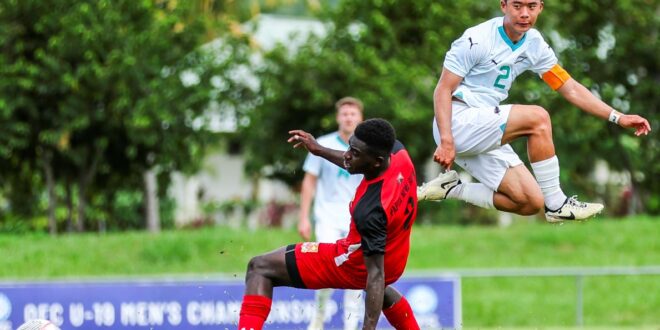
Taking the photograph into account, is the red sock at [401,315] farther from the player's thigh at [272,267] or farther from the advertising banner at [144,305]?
the advertising banner at [144,305]

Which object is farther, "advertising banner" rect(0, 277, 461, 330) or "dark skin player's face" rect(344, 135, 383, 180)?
"advertising banner" rect(0, 277, 461, 330)

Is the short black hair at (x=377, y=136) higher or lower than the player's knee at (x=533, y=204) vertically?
higher

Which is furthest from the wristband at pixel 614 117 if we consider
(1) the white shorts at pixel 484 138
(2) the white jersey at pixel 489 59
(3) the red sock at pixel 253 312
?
(3) the red sock at pixel 253 312

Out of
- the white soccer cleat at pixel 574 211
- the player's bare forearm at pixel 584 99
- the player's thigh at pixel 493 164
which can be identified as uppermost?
the player's bare forearm at pixel 584 99

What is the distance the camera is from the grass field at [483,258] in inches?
699

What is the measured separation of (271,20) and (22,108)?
16.9 meters

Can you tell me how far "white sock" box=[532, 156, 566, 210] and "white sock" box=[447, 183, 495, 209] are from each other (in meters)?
0.38

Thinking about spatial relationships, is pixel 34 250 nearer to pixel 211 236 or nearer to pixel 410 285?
pixel 211 236

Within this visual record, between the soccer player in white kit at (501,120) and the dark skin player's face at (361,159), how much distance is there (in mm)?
579

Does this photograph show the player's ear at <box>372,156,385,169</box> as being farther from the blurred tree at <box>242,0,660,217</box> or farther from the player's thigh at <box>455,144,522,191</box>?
→ the blurred tree at <box>242,0,660,217</box>

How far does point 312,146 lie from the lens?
27.1ft

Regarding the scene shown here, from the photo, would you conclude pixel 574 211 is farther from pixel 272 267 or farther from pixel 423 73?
pixel 423 73

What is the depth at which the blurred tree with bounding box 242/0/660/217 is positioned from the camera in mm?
22906

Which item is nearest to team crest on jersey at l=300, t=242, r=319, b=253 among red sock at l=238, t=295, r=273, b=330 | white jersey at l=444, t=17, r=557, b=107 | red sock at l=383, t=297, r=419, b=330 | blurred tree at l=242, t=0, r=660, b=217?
red sock at l=238, t=295, r=273, b=330
